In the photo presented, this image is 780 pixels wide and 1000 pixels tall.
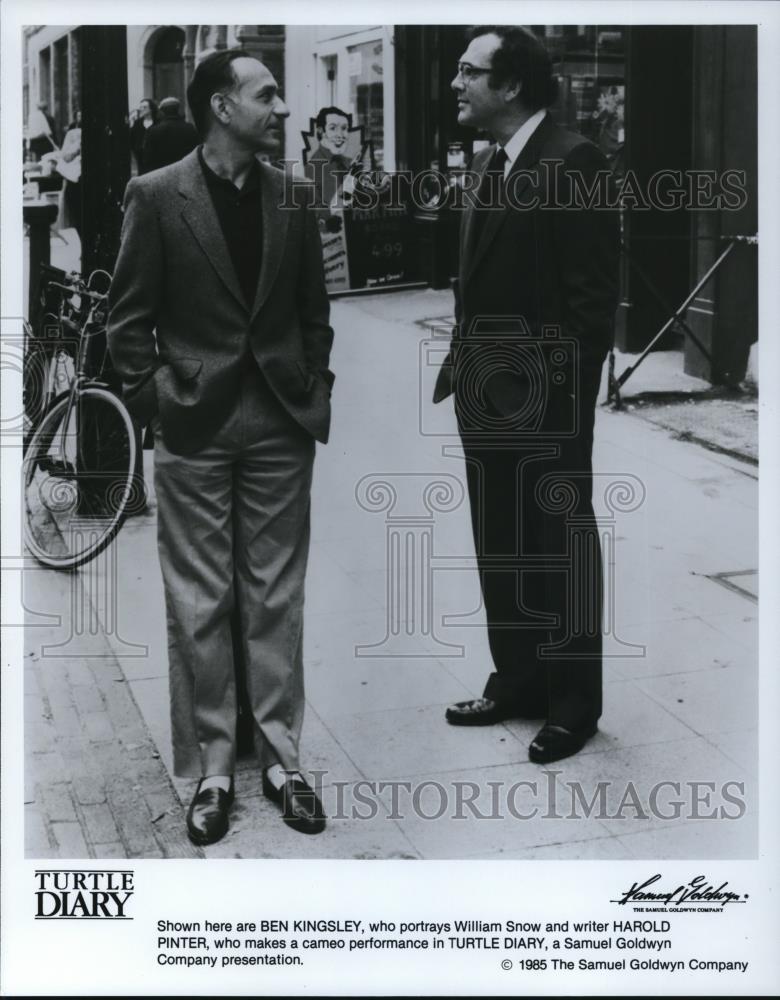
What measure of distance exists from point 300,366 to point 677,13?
1609 millimetres

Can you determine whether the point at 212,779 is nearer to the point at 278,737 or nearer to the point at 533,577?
the point at 278,737

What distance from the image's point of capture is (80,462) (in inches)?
254

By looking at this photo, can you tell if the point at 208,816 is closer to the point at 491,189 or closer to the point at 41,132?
the point at 491,189

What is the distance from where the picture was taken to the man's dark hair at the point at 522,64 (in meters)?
4.95

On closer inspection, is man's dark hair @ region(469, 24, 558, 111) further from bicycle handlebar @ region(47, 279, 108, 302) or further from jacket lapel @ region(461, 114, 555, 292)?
bicycle handlebar @ region(47, 279, 108, 302)

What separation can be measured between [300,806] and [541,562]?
43.4 inches

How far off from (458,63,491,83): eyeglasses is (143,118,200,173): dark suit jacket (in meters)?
0.94

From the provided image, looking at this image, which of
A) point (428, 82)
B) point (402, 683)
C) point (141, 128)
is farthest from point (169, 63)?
point (402, 683)

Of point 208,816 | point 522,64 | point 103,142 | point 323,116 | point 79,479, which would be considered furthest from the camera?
point 103,142

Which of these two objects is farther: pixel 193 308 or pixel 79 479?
pixel 79 479

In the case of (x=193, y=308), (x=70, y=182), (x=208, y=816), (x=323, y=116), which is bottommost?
(x=208, y=816)

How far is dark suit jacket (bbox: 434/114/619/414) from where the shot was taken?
16.3 feet

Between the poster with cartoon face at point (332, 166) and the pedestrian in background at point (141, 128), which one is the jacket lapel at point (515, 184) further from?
the pedestrian in background at point (141, 128)

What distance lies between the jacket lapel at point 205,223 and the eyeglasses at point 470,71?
89 centimetres
